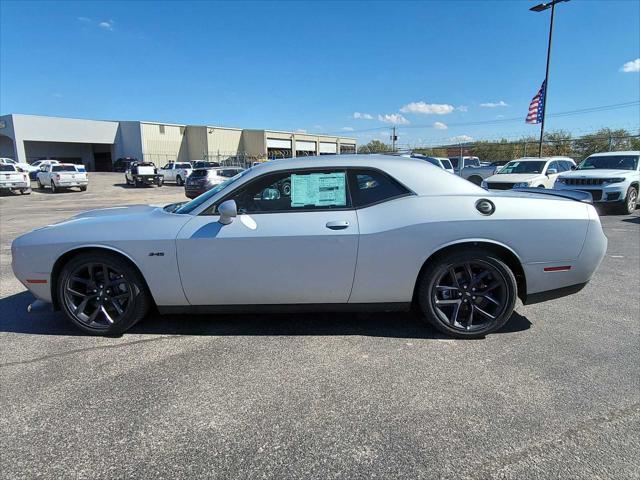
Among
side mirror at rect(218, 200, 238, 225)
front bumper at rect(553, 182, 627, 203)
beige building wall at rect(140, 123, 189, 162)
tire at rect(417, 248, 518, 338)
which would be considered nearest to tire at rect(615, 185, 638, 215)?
front bumper at rect(553, 182, 627, 203)

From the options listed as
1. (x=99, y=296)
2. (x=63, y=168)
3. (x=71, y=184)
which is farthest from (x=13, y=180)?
(x=99, y=296)

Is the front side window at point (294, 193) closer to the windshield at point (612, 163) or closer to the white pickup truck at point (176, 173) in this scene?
the windshield at point (612, 163)

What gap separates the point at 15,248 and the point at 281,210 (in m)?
2.44

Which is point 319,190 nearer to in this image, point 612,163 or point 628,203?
point 628,203

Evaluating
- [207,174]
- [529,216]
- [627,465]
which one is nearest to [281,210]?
[529,216]

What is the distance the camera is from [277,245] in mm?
3199

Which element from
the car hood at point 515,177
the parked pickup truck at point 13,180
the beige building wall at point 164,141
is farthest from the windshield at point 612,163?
the beige building wall at point 164,141

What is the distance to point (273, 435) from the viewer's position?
2.23 metres

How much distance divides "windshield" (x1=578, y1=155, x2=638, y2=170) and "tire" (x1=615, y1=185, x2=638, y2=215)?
0.91 metres

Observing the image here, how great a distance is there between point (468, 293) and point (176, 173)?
33142mm

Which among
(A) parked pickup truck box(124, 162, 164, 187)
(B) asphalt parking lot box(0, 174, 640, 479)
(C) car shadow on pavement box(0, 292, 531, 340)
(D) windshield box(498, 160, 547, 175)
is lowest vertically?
(B) asphalt parking lot box(0, 174, 640, 479)

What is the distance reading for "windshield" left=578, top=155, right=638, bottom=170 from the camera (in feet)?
38.1

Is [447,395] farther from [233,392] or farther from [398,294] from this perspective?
[233,392]

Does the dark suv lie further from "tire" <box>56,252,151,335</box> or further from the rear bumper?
the rear bumper
